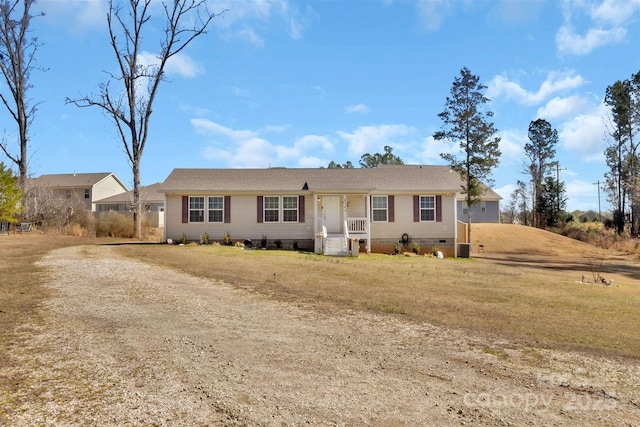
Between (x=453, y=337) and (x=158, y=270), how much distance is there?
30.1 ft

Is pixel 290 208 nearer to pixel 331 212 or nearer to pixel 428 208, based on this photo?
pixel 331 212

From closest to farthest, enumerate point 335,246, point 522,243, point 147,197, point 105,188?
point 335,246 → point 522,243 → point 147,197 → point 105,188

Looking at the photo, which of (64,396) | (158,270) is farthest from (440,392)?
(158,270)

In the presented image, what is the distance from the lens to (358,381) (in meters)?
4.09

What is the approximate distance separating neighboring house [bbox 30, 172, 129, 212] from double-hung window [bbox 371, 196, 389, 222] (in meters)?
40.4

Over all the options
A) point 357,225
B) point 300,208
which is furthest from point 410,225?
point 300,208

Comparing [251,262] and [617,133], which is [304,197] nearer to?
Answer: [251,262]

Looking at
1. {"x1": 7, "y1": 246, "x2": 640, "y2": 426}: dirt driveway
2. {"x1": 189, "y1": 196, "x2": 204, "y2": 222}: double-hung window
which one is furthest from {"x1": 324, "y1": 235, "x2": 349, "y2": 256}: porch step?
{"x1": 7, "y1": 246, "x2": 640, "y2": 426}: dirt driveway

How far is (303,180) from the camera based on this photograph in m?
23.5

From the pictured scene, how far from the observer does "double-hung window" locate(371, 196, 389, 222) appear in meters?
22.9

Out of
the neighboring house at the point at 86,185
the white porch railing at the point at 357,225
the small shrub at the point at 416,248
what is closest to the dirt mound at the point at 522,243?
the small shrub at the point at 416,248

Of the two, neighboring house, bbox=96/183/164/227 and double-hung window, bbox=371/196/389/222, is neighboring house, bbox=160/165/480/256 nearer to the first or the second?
double-hung window, bbox=371/196/389/222

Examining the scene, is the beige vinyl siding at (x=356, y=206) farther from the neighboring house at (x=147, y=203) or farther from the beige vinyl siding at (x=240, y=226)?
the neighboring house at (x=147, y=203)

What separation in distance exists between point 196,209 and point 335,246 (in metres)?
8.05
